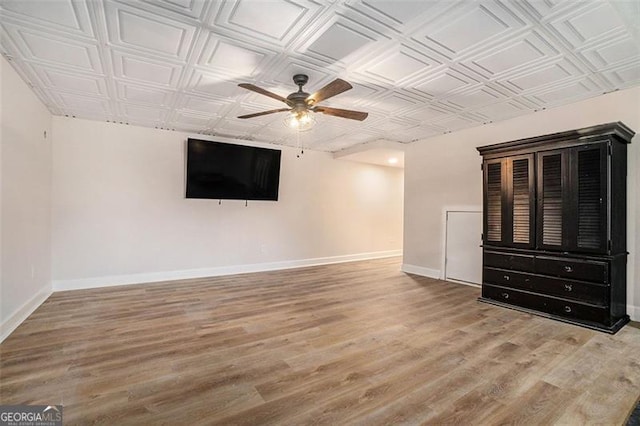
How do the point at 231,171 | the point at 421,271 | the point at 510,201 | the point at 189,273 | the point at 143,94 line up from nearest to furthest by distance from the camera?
the point at 143,94
the point at 510,201
the point at 189,273
the point at 231,171
the point at 421,271

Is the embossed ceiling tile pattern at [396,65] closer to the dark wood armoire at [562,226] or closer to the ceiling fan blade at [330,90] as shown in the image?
the ceiling fan blade at [330,90]

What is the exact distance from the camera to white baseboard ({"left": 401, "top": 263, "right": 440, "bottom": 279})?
5.65m

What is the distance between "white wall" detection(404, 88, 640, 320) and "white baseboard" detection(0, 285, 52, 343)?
19.1 ft

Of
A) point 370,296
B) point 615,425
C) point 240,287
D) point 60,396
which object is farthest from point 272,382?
point 240,287

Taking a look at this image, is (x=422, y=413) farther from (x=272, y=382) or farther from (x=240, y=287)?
(x=240, y=287)

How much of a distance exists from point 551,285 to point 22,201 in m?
6.09

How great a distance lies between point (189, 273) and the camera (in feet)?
18.1

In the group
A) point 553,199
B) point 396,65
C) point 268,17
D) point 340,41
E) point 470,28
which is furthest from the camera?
point 553,199

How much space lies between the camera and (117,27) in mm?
2365

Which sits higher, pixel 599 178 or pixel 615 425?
pixel 599 178

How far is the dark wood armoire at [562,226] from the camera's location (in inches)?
124

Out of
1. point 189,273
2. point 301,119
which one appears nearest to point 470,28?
point 301,119

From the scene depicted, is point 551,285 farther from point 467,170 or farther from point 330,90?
point 330,90

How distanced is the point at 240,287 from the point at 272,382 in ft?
9.55
